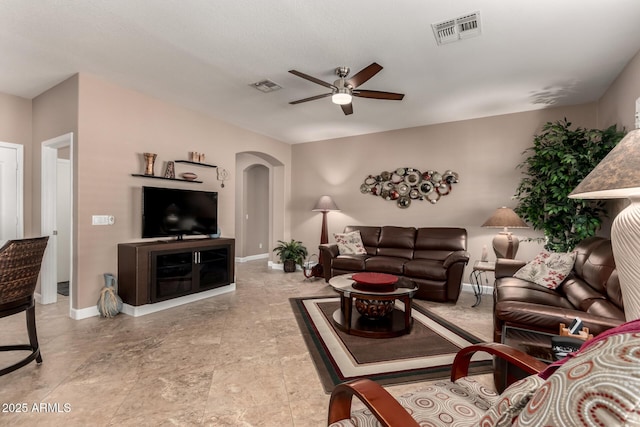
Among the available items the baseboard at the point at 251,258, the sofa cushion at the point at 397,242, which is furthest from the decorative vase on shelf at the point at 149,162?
the baseboard at the point at 251,258

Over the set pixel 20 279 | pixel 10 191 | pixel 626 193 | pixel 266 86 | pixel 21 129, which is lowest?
pixel 20 279

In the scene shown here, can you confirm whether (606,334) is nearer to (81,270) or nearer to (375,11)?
(375,11)

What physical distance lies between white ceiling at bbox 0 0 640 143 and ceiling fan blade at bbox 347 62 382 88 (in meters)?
0.21

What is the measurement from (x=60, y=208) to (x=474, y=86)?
622cm

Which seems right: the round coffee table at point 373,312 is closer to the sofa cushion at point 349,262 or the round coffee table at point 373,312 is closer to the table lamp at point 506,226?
the sofa cushion at point 349,262

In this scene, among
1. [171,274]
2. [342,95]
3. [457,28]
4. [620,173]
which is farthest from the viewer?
[171,274]

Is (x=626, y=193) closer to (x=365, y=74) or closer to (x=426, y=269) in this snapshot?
(x=365, y=74)

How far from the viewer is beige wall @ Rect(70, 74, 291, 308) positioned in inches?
133

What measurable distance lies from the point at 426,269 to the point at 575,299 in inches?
69.1

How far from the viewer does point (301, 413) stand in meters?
1.82

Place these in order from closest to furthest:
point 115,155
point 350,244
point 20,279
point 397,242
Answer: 1. point 20,279
2. point 115,155
3. point 397,242
4. point 350,244

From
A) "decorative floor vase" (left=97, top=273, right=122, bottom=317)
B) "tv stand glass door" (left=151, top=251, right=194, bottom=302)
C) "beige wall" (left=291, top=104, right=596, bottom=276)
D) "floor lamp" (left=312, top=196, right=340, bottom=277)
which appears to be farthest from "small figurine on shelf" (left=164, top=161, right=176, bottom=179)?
"beige wall" (left=291, top=104, right=596, bottom=276)

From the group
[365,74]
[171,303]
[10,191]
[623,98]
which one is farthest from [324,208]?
[10,191]

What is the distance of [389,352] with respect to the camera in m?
2.61
